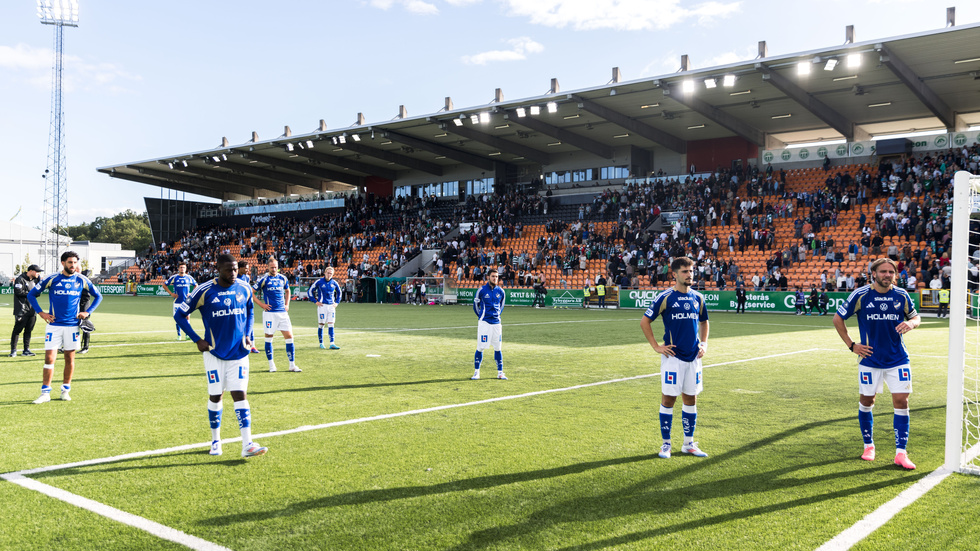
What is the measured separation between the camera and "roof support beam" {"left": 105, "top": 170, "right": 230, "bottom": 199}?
61.5 m

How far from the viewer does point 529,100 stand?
37000mm

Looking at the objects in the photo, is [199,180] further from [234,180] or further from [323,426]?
[323,426]

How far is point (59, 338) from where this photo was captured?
9148mm

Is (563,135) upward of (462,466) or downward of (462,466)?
upward

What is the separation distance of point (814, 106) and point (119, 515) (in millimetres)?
37142

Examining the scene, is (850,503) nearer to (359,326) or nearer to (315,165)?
(359,326)

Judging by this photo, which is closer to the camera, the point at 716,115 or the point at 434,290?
the point at 716,115

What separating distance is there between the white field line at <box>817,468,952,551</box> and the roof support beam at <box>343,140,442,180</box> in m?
44.7

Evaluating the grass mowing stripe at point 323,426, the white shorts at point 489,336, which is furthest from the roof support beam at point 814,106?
the white shorts at point 489,336

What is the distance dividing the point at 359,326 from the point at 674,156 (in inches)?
1221

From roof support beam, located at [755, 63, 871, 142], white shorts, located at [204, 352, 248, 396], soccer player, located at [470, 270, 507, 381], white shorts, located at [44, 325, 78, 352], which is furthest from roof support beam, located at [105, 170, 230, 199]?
white shorts, located at [204, 352, 248, 396]

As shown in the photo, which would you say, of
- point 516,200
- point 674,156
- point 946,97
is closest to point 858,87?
point 946,97

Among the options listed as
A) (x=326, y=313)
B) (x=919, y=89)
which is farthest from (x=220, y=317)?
(x=919, y=89)

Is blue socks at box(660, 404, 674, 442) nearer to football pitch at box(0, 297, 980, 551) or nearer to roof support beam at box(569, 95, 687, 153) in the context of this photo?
football pitch at box(0, 297, 980, 551)
